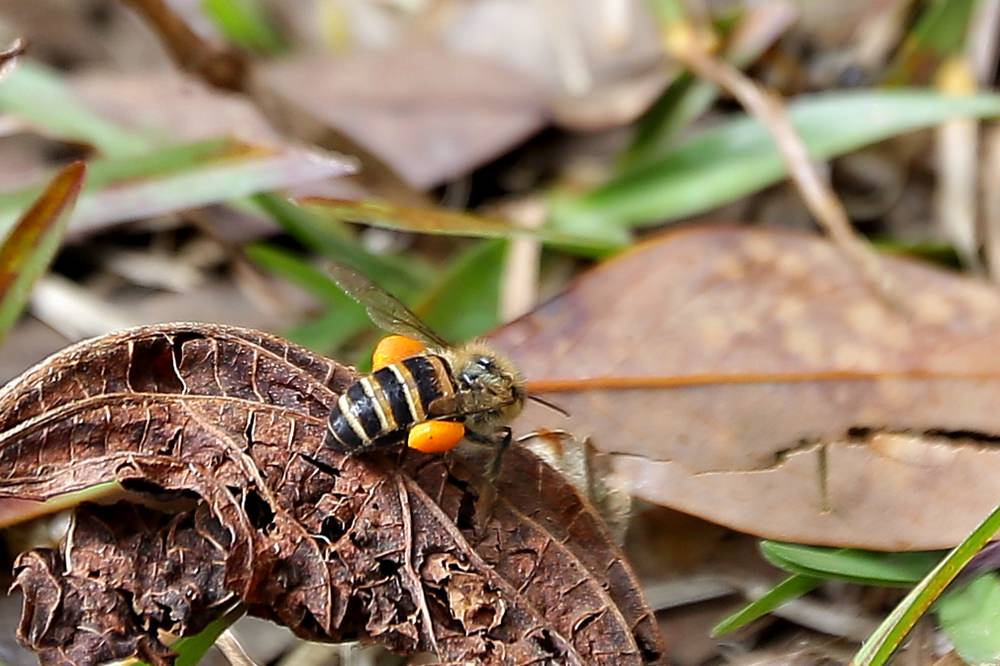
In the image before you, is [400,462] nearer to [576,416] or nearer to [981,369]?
[576,416]

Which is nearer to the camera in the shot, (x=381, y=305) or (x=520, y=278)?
(x=381, y=305)

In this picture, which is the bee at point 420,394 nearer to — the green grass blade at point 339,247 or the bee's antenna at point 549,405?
the bee's antenna at point 549,405

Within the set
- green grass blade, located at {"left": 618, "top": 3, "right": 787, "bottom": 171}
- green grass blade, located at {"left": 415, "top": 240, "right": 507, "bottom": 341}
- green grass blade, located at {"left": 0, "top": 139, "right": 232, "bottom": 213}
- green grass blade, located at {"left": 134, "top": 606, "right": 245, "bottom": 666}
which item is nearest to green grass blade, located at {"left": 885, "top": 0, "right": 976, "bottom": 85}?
green grass blade, located at {"left": 618, "top": 3, "right": 787, "bottom": 171}

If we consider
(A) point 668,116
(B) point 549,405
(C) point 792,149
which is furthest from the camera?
(A) point 668,116

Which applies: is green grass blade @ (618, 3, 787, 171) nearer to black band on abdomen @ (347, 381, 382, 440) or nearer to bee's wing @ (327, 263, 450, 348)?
bee's wing @ (327, 263, 450, 348)

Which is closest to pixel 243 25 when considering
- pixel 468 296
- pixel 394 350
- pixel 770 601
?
pixel 468 296

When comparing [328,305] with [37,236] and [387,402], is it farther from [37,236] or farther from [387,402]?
[387,402]
